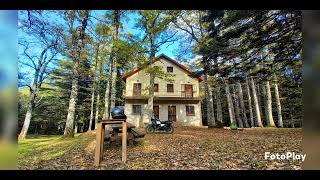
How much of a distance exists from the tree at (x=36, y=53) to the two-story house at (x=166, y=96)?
55.9 inches

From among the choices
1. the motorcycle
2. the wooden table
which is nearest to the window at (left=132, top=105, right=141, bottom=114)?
the motorcycle

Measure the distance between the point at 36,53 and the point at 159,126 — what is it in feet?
8.28

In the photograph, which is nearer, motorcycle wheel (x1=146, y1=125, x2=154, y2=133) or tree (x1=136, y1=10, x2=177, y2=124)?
tree (x1=136, y1=10, x2=177, y2=124)

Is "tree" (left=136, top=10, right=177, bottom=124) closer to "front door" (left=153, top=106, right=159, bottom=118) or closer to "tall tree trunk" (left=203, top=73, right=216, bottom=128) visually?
"front door" (left=153, top=106, right=159, bottom=118)

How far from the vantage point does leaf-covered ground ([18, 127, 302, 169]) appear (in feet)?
11.3

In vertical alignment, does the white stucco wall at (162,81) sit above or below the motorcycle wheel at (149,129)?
above

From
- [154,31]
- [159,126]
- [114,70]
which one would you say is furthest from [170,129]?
[154,31]

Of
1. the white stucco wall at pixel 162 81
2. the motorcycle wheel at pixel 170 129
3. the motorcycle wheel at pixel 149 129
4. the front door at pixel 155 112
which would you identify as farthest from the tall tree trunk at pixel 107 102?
the motorcycle wheel at pixel 170 129

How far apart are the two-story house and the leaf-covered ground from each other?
630 millimetres

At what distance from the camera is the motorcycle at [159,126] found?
4.64 metres

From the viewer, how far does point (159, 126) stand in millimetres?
4664

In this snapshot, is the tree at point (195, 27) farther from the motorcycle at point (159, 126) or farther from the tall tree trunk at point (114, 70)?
the tall tree trunk at point (114, 70)
